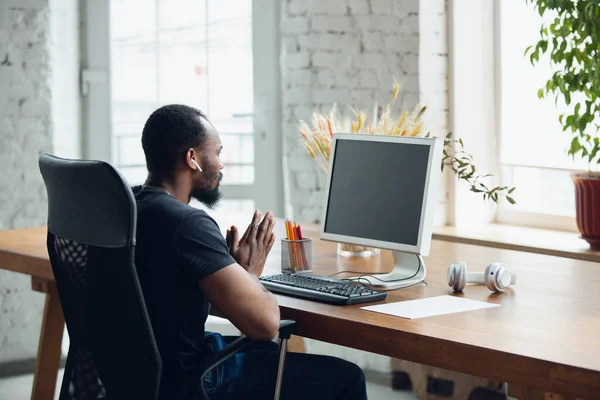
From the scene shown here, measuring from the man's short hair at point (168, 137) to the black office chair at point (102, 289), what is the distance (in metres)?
0.25

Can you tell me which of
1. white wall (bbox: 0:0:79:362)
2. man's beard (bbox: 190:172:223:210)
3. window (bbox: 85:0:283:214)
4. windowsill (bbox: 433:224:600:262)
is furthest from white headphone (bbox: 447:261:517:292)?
white wall (bbox: 0:0:79:362)

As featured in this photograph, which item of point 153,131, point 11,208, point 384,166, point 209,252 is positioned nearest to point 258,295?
point 209,252

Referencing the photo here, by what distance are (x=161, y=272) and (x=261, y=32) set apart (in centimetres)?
237

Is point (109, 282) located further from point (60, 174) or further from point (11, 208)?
point (11, 208)

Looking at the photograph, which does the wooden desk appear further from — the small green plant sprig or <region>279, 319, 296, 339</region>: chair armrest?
the small green plant sprig

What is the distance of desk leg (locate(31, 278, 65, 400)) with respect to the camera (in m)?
3.23

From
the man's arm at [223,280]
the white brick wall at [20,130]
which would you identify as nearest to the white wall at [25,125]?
the white brick wall at [20,130]

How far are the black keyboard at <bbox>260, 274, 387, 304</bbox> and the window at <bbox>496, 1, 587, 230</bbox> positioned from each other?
165cm

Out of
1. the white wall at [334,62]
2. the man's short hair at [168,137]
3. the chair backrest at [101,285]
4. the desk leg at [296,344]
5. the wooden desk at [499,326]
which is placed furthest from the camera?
the white wall at [334,62]

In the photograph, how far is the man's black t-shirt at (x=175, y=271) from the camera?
1.91 meters

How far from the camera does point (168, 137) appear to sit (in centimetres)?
213

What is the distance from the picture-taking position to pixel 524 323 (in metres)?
1.92

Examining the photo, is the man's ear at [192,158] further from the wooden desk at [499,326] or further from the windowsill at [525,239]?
the windowsill at [525,239]

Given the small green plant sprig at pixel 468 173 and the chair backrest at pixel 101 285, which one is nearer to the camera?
the chair backrest at pixel 101 285
